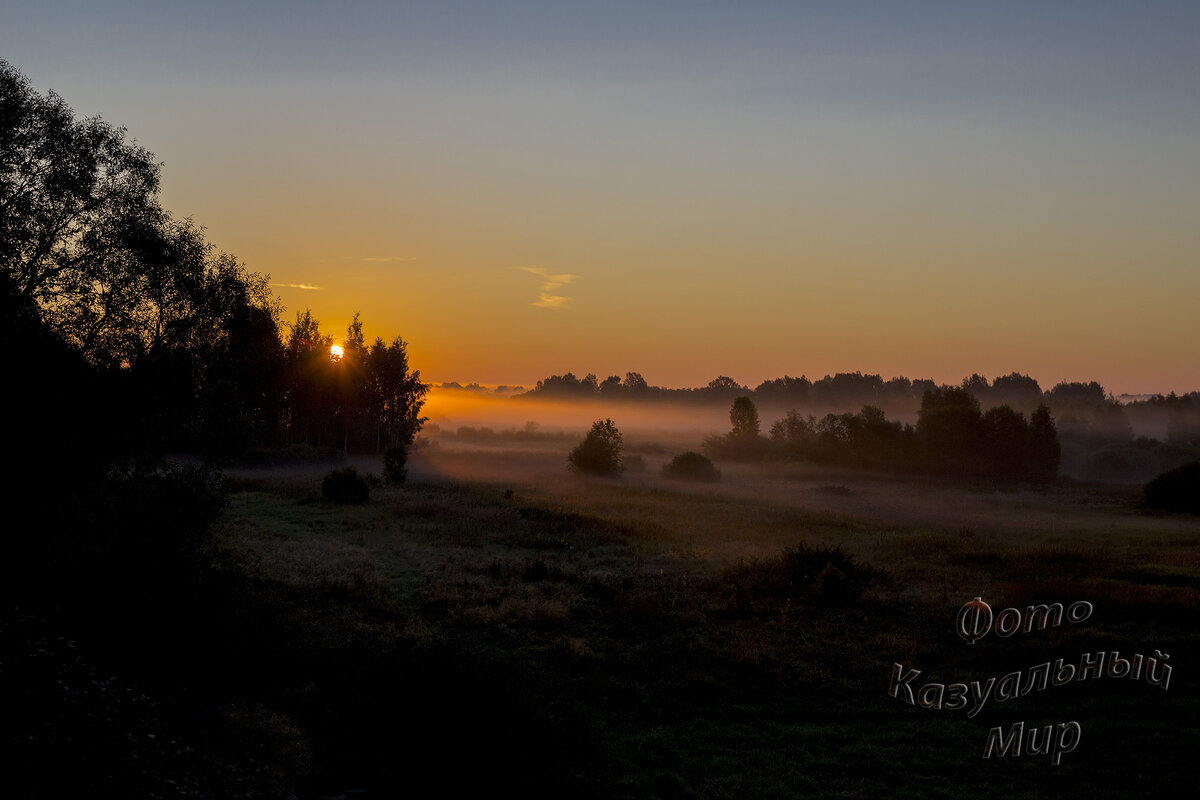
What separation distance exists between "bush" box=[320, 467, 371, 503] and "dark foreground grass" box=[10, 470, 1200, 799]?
16.9m

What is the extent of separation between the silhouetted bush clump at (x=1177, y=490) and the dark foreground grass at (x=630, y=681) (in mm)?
40035

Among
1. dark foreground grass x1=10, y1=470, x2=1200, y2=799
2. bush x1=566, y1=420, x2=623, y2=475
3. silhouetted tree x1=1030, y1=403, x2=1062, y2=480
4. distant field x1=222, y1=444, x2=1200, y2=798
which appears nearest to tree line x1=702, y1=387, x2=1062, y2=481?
silhouetted tree x1=1030, y1=403, x2=1062, y2=480

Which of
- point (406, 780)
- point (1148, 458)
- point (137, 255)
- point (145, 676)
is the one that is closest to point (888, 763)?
point (406, 780)

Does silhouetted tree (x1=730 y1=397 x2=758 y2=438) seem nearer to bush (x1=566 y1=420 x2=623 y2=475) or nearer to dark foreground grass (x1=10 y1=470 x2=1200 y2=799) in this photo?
bush (x1=566 y1=420 x2=623 y2=475)

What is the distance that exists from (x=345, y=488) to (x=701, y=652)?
35565 mm

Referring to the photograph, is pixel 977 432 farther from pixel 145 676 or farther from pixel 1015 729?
pixel 145 676

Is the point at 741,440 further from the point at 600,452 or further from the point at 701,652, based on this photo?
the point at 701,652

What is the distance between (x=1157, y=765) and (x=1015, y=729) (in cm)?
239

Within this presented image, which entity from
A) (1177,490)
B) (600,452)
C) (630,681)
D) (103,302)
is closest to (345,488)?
(103,302)

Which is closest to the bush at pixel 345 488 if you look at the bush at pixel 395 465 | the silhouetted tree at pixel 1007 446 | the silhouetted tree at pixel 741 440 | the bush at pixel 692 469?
the bush at pixel 395 465

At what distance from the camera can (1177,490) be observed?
61281 mm

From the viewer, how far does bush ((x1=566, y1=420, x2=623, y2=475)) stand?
84.7m

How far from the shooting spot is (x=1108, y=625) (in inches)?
866

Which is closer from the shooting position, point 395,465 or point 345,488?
point 345,488
